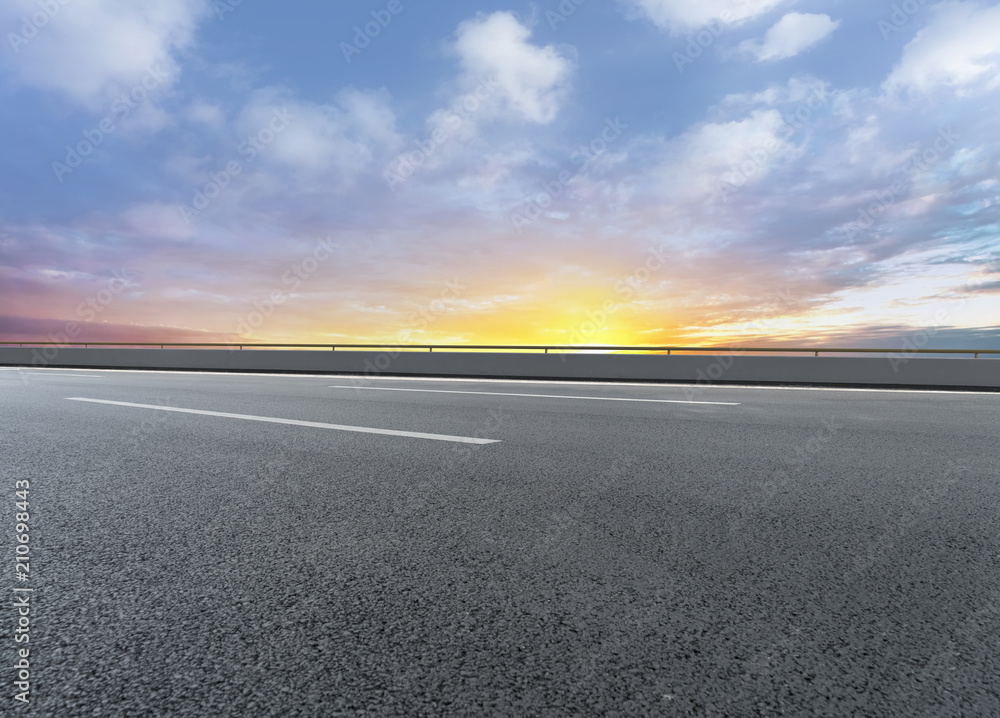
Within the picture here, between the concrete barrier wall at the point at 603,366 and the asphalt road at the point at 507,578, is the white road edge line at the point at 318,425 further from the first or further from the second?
the concrete barrier wall at the point at 603,366

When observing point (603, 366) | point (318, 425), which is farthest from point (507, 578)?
point (603, 366)

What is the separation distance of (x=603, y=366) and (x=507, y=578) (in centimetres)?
1588

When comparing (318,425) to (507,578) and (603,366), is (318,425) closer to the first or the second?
(507,578)

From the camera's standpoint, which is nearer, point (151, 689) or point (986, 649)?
point (151, 689)

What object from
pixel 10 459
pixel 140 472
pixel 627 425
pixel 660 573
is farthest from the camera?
pixel 627 425

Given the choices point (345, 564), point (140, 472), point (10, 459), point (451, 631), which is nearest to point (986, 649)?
point (451, 631)

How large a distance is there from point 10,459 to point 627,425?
597cm

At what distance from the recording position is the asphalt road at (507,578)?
1.87m

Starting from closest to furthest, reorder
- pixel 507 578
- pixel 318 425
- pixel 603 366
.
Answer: pixel 507 578 < pixel 318 425 < pixel 603 366

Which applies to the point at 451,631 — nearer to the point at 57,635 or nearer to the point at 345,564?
the point at 345,564

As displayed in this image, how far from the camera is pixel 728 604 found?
2438mm

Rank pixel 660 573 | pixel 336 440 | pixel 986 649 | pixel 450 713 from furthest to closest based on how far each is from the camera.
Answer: pixel 336 440
pixel 660 573
pixel 986 649
pixel 450 713

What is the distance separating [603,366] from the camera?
721 inches

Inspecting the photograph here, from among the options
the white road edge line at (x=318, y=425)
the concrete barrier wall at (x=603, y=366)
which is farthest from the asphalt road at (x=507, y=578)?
the concrete barrier wall at (x=603, y=366)
